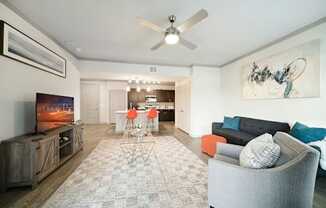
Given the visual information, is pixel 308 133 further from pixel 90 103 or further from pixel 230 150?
pixel 90 103

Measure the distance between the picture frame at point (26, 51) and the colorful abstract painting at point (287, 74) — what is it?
5.03 m

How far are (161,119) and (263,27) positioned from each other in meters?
7.49

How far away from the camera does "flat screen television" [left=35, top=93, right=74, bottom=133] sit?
2.32m

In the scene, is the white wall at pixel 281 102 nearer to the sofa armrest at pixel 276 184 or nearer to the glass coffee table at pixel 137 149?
the sofa armrest at pixel 276 184

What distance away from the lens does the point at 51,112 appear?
8.57 feet

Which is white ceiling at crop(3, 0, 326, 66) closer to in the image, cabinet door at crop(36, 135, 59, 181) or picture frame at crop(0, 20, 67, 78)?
picture frame at crop(0, 20, 67, 78)

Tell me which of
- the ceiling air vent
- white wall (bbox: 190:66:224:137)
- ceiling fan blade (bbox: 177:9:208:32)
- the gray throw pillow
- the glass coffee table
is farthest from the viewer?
white wall (bbox: 190:66:224:137)

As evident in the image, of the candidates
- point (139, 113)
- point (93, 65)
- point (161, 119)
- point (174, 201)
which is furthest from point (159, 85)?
point (174, 201)

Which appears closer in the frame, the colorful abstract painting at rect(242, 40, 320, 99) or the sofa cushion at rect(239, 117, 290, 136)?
the colorful abstract painting at rect(242, 40, 320, 99)

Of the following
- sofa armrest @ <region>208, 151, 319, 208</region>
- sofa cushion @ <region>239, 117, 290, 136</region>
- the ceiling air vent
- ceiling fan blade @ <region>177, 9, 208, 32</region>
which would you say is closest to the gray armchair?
sofa armrest @ <region>208, 151, 319, 208</region>

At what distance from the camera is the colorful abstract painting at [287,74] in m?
2.56

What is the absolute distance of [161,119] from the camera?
939cm

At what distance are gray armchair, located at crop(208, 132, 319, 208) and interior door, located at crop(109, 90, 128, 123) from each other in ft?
24.8

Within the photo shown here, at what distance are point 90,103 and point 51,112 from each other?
5729 millimetres
